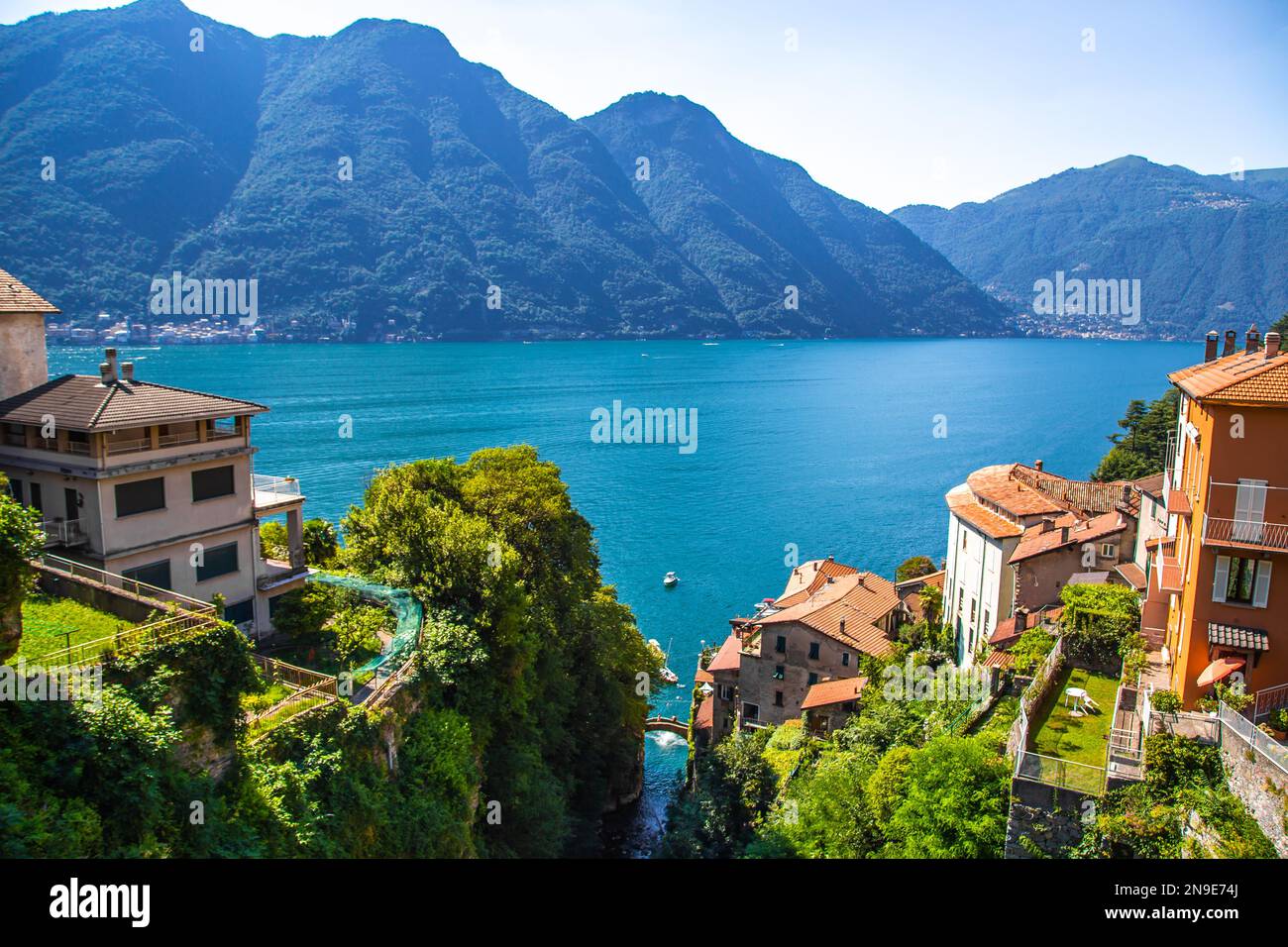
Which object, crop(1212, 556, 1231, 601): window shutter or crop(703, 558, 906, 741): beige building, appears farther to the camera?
crop(703, 558, 906, 741): beige building

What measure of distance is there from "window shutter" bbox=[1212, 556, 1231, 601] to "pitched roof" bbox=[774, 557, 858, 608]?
3162 cm

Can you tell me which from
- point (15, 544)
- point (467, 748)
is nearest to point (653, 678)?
point (467, 748)

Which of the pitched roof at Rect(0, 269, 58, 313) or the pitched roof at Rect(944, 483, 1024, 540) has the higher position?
the pitched roof at Rect(0, 269, 58, 313)

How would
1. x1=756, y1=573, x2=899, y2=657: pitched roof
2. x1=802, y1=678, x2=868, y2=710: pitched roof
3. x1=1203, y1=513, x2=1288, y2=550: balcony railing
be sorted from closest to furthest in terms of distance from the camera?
x1=1203, y1=513, x2=1288, y2=550: balcony railing < x1=802, y1=678, x2=868, y2=710: pitched roof < x1=756, y1=573, x2=899, y2=657: pitched roof

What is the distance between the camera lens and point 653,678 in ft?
167

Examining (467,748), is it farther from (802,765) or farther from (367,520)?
(802,765)

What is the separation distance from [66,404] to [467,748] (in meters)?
14.8

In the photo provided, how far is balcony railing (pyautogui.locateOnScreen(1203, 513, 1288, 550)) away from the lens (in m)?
21.1

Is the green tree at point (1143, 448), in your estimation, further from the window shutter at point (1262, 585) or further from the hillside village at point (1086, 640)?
the window shutter at point (1262, 585)

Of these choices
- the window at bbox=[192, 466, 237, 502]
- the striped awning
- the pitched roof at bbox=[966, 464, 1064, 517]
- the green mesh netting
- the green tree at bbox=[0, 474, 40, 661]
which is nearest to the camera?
the green tree at bbox=[0, 474, 40, 661]

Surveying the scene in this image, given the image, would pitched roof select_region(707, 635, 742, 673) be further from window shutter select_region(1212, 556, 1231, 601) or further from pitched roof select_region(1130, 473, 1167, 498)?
window shutter select_region(1212, 556, 1231, 601)

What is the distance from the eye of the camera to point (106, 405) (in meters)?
24.3

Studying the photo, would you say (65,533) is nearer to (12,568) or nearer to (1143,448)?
(12,568)

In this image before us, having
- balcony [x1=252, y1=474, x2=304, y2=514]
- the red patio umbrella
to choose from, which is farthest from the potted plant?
balcony [x1=252, y1=474, x2=304, y2=514]
